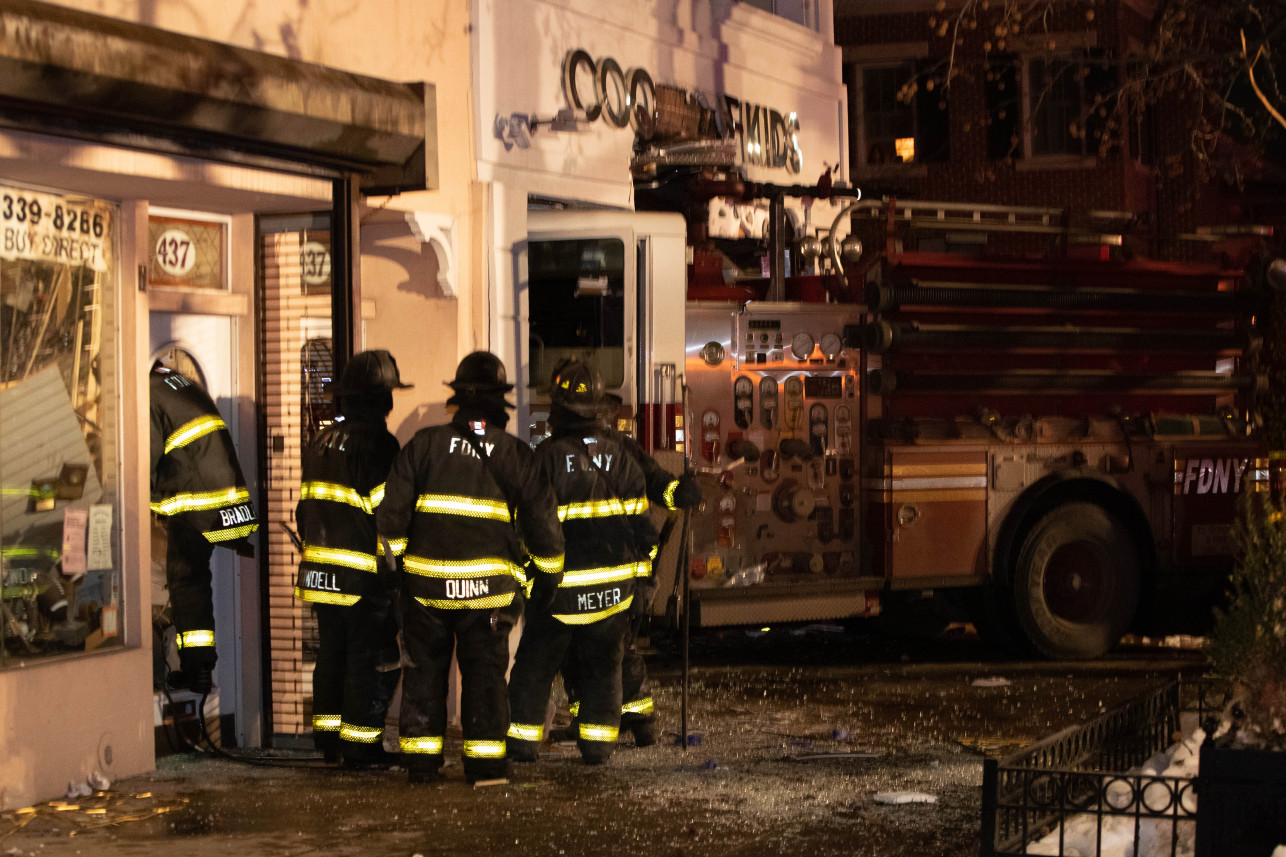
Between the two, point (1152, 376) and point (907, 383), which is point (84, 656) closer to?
point (907, 383)

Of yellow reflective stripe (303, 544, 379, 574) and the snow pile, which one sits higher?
yellow reflective stripe (303, 544, 379, 574)

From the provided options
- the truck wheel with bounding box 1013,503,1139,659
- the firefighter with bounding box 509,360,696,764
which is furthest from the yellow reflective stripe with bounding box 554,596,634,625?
the truck wheel with bounding box 1013,503,1139,659

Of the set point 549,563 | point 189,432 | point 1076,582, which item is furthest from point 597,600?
point 1076,582

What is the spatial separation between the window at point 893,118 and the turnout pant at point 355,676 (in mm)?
18569

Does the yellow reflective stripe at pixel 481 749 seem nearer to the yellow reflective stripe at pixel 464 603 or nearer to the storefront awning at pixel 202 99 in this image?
the yellow reflective stripe at pixel 464 603

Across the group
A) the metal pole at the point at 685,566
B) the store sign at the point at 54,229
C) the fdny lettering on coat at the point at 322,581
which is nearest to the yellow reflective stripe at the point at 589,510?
the metal pole at the point at 685,566

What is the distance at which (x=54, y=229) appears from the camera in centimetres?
659

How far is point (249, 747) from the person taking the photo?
7.82m

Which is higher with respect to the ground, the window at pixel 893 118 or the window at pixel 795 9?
the window at pixel 893 118

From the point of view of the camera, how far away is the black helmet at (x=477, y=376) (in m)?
6.99

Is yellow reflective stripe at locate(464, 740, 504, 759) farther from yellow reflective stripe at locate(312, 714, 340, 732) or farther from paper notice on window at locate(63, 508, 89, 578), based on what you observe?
paper notice on window at locate(63, 508, 89, 578)

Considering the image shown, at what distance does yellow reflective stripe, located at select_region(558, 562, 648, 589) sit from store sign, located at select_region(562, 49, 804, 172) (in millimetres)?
3562

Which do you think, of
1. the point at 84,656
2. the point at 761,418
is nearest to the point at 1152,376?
the point at 761,418

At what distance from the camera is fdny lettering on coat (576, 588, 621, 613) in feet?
23.5
